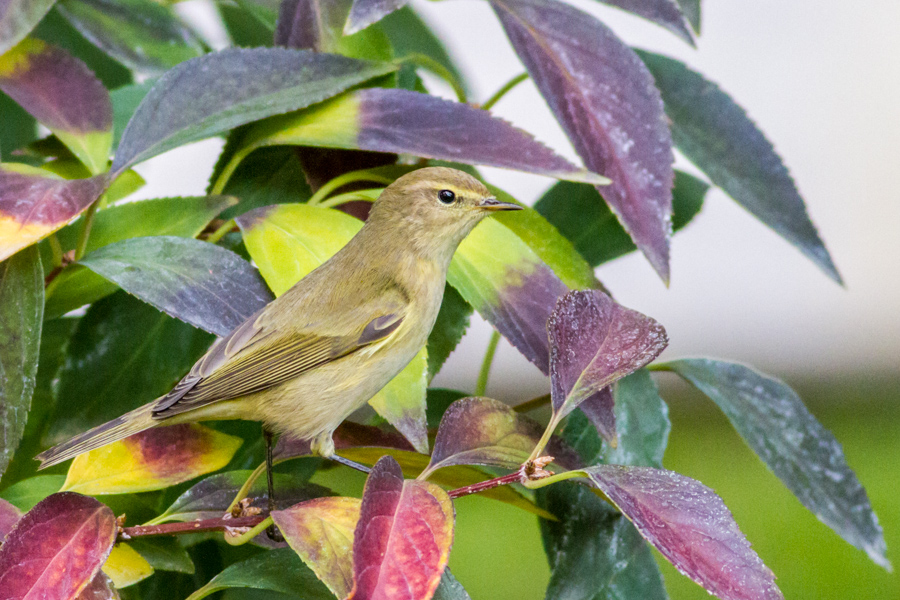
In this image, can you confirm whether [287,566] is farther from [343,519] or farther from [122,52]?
[122,52]

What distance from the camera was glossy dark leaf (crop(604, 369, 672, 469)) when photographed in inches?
27.7

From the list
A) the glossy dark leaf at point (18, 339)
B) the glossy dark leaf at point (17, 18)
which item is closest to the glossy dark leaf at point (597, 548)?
the glossy dark leaf at point (18, 339)

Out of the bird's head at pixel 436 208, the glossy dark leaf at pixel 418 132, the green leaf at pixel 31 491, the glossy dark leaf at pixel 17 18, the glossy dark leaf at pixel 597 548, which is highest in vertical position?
the glossy dark leaf at pixel 17 18

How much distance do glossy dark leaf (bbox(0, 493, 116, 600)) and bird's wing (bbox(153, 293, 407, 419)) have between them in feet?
0.46

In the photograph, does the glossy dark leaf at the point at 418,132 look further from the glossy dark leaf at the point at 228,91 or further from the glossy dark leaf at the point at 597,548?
the glossy dark leaf at the point at 597,548

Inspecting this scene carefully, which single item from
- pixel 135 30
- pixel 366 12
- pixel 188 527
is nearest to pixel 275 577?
pixel 188 527

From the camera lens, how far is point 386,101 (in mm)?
713

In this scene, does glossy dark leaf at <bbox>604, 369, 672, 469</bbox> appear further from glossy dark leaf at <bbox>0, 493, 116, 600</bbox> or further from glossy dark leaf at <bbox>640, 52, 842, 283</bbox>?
glossy dark leaf at <bbox>0, 493, 116, 600</bbox>

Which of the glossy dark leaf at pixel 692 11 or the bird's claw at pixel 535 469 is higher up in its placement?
the glossy dark leaf at pixel 692 11

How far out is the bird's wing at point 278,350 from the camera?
25.0 inches

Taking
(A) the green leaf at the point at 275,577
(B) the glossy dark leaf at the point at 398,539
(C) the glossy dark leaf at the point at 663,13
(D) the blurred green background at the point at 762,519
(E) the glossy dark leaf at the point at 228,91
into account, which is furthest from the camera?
(D) the blurred green background at the point at 762,519

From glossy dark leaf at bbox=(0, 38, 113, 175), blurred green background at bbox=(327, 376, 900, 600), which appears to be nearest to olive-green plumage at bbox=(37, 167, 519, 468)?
glossy dark leaf at bbox=(0, 38, 113, 175)

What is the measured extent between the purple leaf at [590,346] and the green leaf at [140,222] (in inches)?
10.8

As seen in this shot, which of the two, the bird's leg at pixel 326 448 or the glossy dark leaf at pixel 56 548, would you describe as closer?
the glossy dark leaf at pixel 56 548
